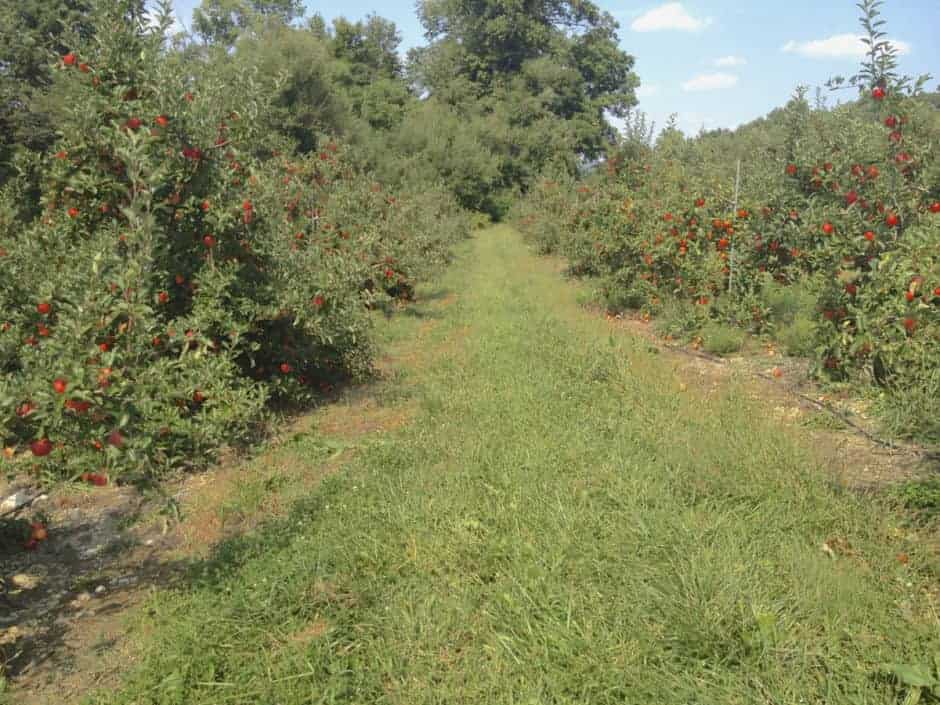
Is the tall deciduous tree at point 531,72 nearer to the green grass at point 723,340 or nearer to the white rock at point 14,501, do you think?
the green grass at point 723,340

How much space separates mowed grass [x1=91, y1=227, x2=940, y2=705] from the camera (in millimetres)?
2564

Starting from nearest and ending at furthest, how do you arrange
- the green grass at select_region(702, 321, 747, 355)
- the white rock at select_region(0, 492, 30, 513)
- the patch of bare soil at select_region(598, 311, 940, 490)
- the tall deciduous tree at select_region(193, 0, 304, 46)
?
the patch of bare soil at select_region(598, 311, 940, 490) < the white rock at select_region(0, 492, 30, 513) < the green grass at select_region(702, 321, 747, 355) < the tall deciduous tree at select_region(193, 0, 304, 46)

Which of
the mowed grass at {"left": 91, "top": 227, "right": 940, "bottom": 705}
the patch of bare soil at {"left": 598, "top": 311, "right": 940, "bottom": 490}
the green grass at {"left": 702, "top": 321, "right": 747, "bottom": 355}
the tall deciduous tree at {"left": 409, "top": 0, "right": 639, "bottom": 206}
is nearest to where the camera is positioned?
the mowed grass at {"left": 91, "top": 227, "right": 940, "bottom": 705}

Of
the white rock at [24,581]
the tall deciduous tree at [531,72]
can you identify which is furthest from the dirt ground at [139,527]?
the tall deciduous tree at [531,72]

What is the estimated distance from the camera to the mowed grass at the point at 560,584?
2.56 meters

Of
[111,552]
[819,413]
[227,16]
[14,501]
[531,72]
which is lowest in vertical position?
[819,413]

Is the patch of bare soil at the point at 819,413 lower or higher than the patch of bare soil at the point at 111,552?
lower

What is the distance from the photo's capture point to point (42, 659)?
2.94m

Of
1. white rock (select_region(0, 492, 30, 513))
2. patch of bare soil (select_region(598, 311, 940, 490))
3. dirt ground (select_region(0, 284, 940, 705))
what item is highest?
white rock (select_region(0, 492, 30, 513))

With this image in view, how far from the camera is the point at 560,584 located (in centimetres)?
306

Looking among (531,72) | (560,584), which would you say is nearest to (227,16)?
(531,72)

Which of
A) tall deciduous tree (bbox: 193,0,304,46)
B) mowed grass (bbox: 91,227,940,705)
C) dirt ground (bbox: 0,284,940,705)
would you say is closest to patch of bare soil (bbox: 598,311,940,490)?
dirt ground (bbox: 0,284,940,705)

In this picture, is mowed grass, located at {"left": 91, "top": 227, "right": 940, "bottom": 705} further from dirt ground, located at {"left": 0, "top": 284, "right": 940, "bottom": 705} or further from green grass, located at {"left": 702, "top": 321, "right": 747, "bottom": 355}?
green grass, located at {"left": 702, "top": 321, "right": 747, "bottom": 355}

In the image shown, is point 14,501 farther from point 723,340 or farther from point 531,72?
point 531,72
